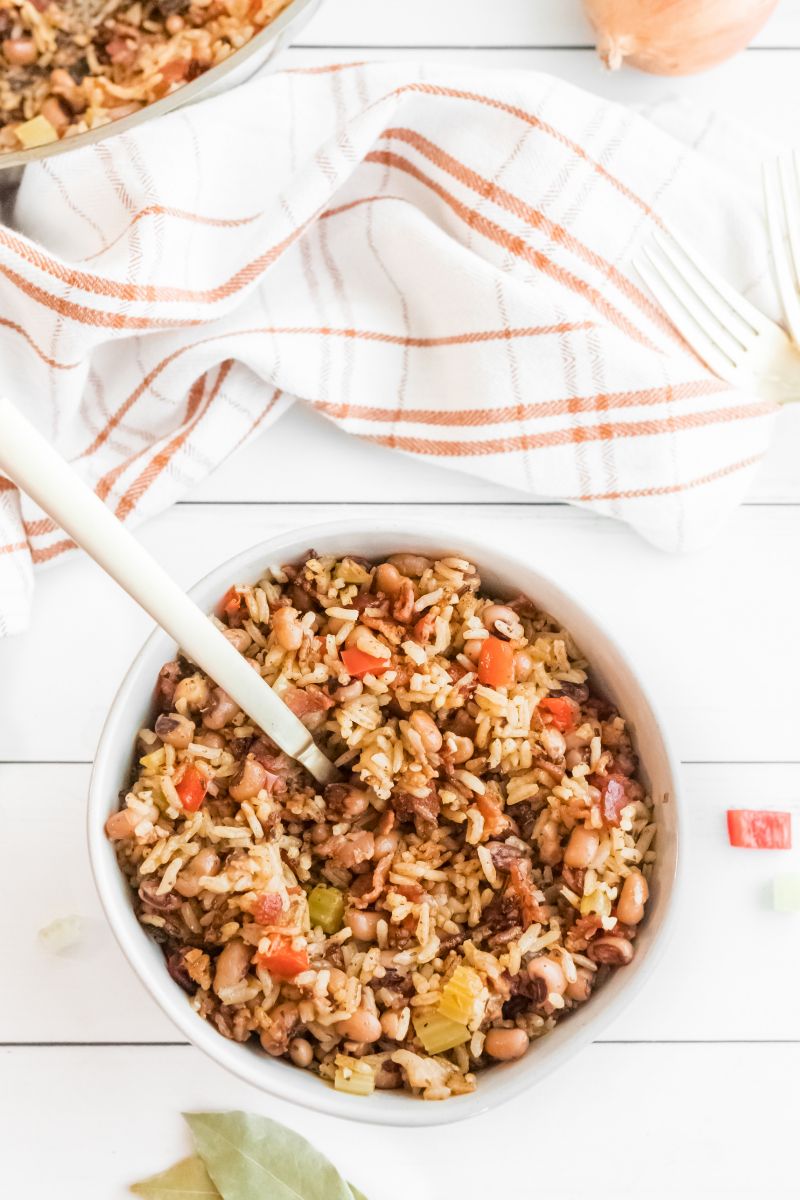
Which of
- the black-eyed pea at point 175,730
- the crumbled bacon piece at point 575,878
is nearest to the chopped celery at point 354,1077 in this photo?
the crumbled bacon piece at point 575,878

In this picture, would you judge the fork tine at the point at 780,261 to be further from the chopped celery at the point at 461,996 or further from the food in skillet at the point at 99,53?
the chopped celery at the point at 461,996

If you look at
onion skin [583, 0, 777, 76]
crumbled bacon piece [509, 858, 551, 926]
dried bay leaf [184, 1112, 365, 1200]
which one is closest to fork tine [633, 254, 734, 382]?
onion skin [583, 0, 777, 76]

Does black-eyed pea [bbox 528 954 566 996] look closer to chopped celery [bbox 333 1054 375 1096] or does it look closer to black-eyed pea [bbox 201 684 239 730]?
chopped celery [bbox 333 1054 375 1096]

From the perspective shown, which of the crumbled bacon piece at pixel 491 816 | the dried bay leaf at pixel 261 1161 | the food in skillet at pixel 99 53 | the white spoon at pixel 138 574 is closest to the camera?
the white spoon at pixel 138 574

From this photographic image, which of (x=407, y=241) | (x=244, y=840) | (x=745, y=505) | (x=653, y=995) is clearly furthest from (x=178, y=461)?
(x=653, y=995)

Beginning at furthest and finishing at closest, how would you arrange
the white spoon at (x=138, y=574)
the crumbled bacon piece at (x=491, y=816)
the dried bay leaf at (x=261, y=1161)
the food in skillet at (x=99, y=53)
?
the food in skillet at (x=99, y=53) < the dried bay leaf at (x=261, y=1161) < the crumbled bacon piece at (x=491, y=816) < the white spoon at (x=138, y=574)

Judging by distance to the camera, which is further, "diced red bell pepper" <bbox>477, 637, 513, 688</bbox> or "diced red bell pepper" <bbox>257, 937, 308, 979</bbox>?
"diced red bell pepper" <bbox>477, 637, 513, 688</bbox>

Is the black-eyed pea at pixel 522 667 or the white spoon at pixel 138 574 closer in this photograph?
the white spoon at pixel 138 574
